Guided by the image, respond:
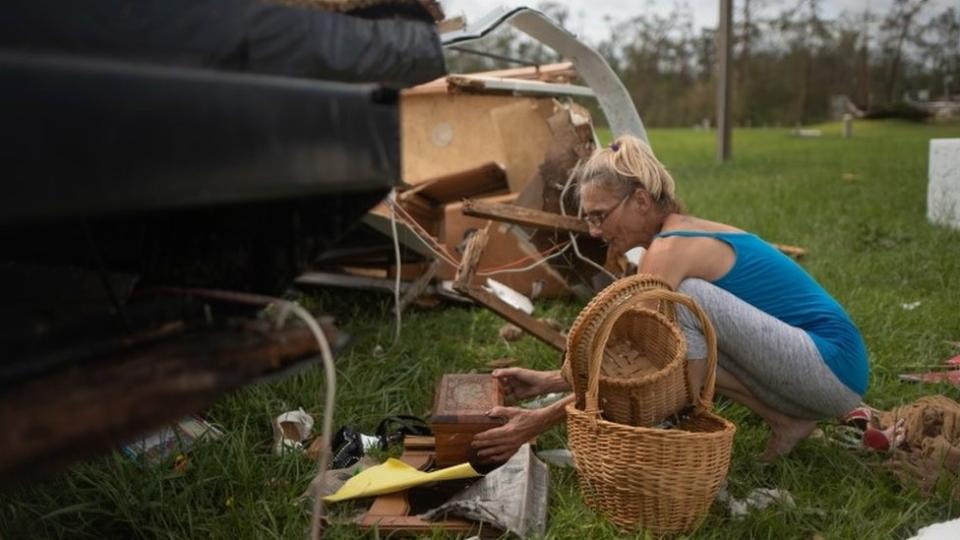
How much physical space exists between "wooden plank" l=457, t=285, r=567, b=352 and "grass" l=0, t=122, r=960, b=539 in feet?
0.83

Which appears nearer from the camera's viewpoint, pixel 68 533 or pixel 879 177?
pixel 68 533

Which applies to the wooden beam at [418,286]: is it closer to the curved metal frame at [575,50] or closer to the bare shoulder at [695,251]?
the curved metal frame at [575,50]

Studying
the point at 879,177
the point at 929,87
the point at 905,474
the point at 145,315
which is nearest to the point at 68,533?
the point at 145,315

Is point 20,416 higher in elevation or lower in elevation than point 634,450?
higher

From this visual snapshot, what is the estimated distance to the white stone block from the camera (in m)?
7.26

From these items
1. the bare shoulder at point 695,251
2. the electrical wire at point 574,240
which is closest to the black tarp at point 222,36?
the bare shoulder at point 695,251

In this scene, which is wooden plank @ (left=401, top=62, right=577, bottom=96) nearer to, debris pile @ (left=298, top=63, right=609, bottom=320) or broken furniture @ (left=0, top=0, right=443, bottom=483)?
debris pile @ (left=298, top=63, right=609, bottom=320)

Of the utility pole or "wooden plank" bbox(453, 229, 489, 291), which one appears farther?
the utility pole

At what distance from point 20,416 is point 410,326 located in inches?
146

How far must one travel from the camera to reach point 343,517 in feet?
8.43

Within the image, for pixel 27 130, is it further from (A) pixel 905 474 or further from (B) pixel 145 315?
(A) pixel 905 474

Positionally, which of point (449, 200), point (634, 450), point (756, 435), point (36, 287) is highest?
point (36, 287)

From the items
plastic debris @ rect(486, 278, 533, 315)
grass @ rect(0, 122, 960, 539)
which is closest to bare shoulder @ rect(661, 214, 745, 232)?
grass @ rect(0, 122, 960, 539)

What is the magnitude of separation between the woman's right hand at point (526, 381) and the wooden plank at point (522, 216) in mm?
900
